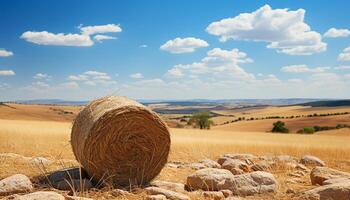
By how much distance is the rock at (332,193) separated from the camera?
25.8 ft

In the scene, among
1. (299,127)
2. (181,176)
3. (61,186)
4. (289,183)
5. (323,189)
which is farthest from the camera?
(299,127)

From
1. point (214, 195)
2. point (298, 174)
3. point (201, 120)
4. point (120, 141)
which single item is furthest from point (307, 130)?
point (214, 195)

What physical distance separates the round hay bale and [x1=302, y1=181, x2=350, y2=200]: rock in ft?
10.3

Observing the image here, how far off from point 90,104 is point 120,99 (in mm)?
673

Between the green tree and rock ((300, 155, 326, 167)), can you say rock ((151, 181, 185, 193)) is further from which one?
the green tree

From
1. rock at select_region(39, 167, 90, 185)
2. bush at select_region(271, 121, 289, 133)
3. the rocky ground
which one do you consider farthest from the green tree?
rock at select_region(39, 167, 90, 185)

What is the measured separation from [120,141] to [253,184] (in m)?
2.74

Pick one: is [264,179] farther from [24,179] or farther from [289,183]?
[24,179]

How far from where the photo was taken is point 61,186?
8.75 metres

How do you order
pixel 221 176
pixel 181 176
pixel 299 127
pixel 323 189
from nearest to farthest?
pixel 323 189, pixel 221 176, pixel 181 176, pixel 299 127

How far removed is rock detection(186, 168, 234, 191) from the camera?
29.7 feet

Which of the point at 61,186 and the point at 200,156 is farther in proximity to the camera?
the point at 200,156

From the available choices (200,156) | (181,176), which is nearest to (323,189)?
(181,176)

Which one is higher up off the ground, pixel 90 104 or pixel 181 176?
pixel 90 104
